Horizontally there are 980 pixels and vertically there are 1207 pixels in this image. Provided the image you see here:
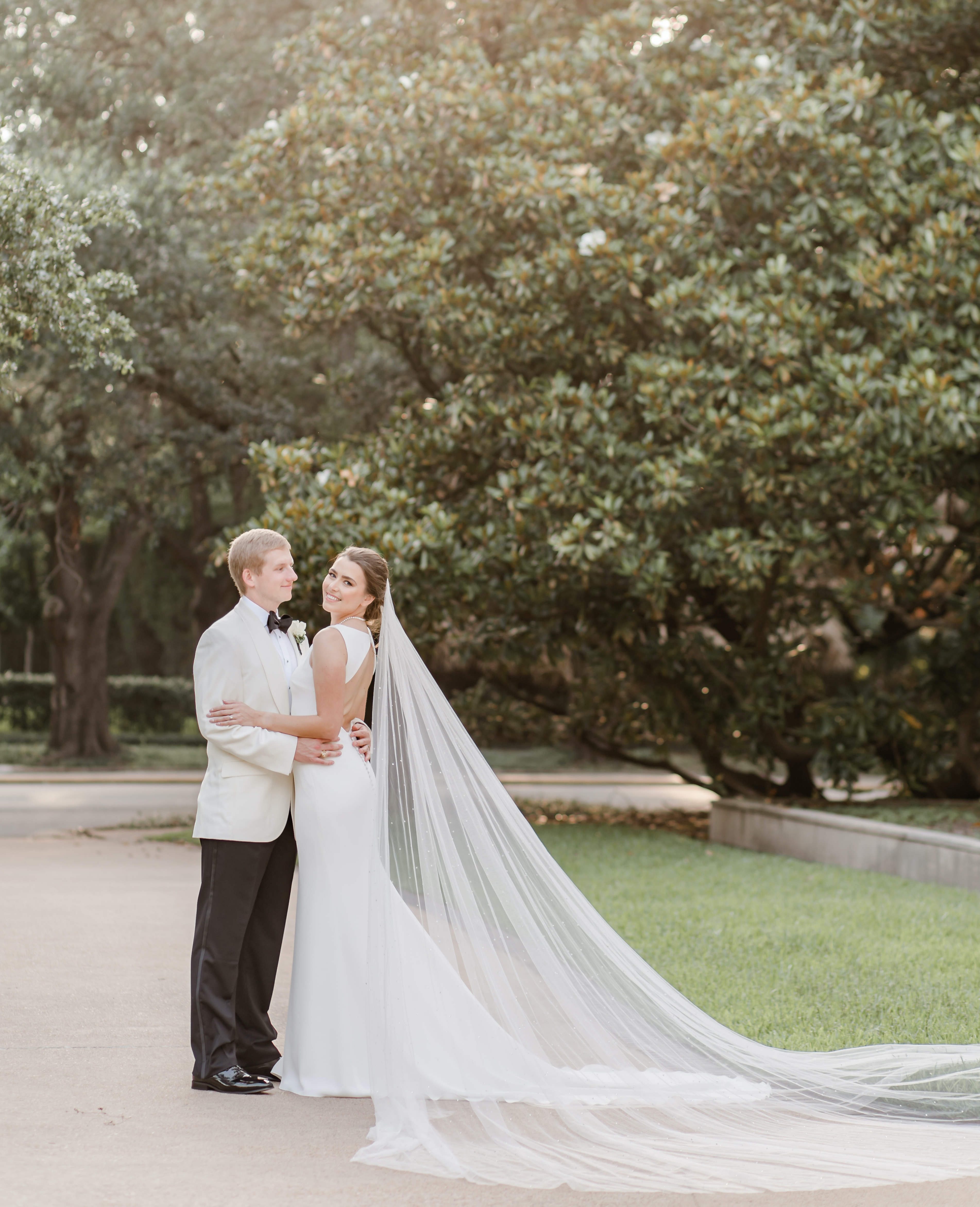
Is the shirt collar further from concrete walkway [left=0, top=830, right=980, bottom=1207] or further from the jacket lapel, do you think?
concrete walkway [left=0, top=830, right=980, bottom=1207]

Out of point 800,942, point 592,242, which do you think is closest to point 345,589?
point 800,942

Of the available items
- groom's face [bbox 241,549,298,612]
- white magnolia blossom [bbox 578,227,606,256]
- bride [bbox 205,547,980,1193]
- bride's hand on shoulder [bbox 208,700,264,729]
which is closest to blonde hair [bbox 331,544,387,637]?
bride [bbox 205,547,980,1193]

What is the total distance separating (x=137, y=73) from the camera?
17.5 m

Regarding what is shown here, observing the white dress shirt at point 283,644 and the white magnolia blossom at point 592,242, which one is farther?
the white magnolia blossom at point 592,242

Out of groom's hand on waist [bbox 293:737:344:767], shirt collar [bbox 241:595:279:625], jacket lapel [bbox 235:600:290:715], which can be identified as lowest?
groom's hand on waist [bbox 293:737:344:767]

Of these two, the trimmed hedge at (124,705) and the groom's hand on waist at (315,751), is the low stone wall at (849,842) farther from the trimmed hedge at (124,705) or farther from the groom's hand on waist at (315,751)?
the trimmed hedge at (124,705)

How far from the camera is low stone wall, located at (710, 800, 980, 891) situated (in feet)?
34.2

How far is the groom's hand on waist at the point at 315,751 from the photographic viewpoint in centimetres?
486

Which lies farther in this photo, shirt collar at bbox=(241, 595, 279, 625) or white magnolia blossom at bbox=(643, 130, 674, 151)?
white magnolia blossom at bbox=(643, 130, 674, 151)

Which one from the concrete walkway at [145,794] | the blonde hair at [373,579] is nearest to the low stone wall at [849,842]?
the concrete walkway at [145,794]

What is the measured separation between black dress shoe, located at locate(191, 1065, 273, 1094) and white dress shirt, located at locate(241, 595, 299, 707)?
1.32 metres

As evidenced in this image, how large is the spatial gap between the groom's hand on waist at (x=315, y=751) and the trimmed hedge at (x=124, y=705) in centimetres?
2992

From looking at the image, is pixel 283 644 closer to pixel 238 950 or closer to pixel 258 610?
pixel 258 610

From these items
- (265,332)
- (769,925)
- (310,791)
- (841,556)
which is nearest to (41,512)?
(265,332)
